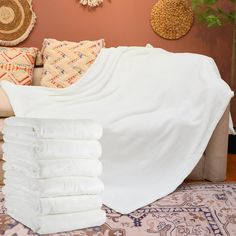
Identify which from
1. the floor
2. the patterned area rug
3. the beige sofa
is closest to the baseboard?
the floor

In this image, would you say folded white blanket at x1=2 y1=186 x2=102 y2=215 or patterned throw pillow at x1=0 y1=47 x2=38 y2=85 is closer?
folded white blanket at x1=2 y1=186 x2=102 y2=215

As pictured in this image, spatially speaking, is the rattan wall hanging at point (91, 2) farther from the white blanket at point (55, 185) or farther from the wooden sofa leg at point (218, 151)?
the white blanket at point (55, 185)

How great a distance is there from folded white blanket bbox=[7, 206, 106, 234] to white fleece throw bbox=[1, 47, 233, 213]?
0.32 m

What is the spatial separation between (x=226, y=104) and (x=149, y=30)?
1.59m

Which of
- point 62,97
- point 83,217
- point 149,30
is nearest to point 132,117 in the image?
point 62,97

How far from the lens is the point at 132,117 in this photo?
7.03 ft

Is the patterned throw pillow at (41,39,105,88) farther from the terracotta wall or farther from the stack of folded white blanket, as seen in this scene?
the stack of folded white blanket

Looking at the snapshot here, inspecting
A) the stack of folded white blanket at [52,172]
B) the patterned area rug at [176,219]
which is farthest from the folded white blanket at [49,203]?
the patterned area rug at [176,219]

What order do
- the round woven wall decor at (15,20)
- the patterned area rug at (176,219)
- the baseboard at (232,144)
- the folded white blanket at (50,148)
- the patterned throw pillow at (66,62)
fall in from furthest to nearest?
the round woven wall decor at (15,20), the baseboard at (232,144), the patterned throw pillow at (66,62), the patterned area rug at (176,219), the folded white blanket at (50,148)

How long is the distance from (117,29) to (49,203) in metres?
2.48

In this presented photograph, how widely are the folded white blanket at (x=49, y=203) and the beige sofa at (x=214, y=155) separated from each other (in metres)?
0.95

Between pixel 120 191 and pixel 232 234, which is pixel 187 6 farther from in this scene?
pixel 232 234

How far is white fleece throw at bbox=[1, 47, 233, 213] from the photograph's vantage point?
2.03 m

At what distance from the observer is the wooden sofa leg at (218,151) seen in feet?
7.21
